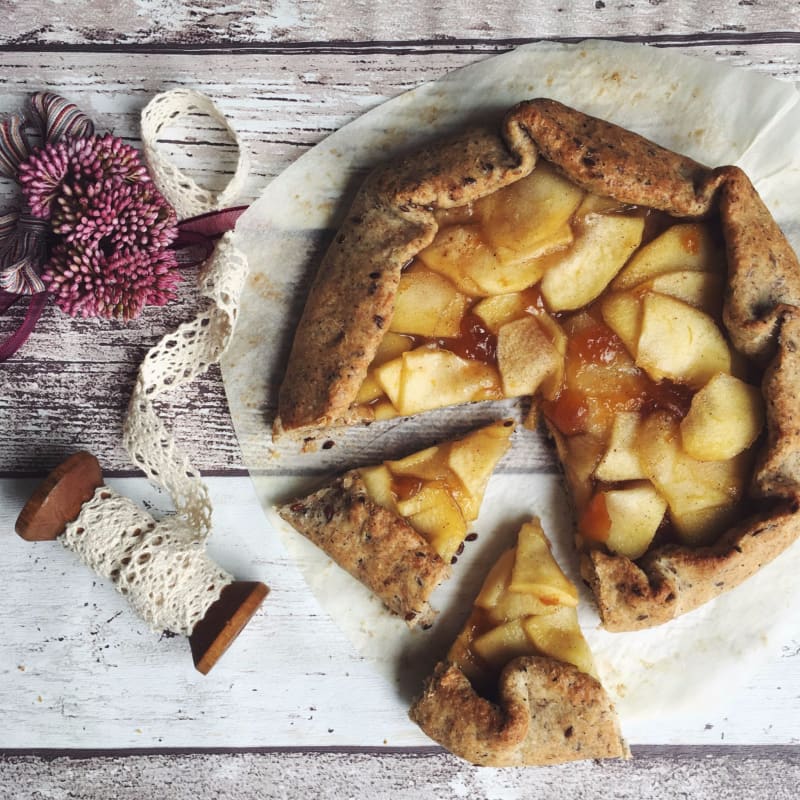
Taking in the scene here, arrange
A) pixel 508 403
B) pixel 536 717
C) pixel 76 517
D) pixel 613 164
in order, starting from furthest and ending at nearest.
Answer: pixel 508 403 < pixel 76 517 < pixel 536 717 < pixel 613 164

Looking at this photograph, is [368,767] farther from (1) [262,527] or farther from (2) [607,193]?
(2) [607,193]

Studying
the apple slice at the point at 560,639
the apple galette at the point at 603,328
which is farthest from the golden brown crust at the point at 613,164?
the apple slice at the point at 560,639

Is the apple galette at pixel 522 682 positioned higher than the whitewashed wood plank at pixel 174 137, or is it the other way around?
the whitewashed wood plank at pixel 174 137

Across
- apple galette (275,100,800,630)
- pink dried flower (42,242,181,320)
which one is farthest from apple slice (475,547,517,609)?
pink dried flower (42,242,181,320)

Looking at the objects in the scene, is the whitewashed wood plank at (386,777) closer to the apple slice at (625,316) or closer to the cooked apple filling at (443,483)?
the cooked apple filling at (443,483)

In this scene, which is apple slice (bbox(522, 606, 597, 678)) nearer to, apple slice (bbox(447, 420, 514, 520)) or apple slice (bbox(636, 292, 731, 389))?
apple slice (bbox(447, 420, 514, 520))

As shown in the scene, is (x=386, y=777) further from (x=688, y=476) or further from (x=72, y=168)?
(x=72, y=168)

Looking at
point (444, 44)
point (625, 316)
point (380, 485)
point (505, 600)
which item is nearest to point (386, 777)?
point (505, 600)
